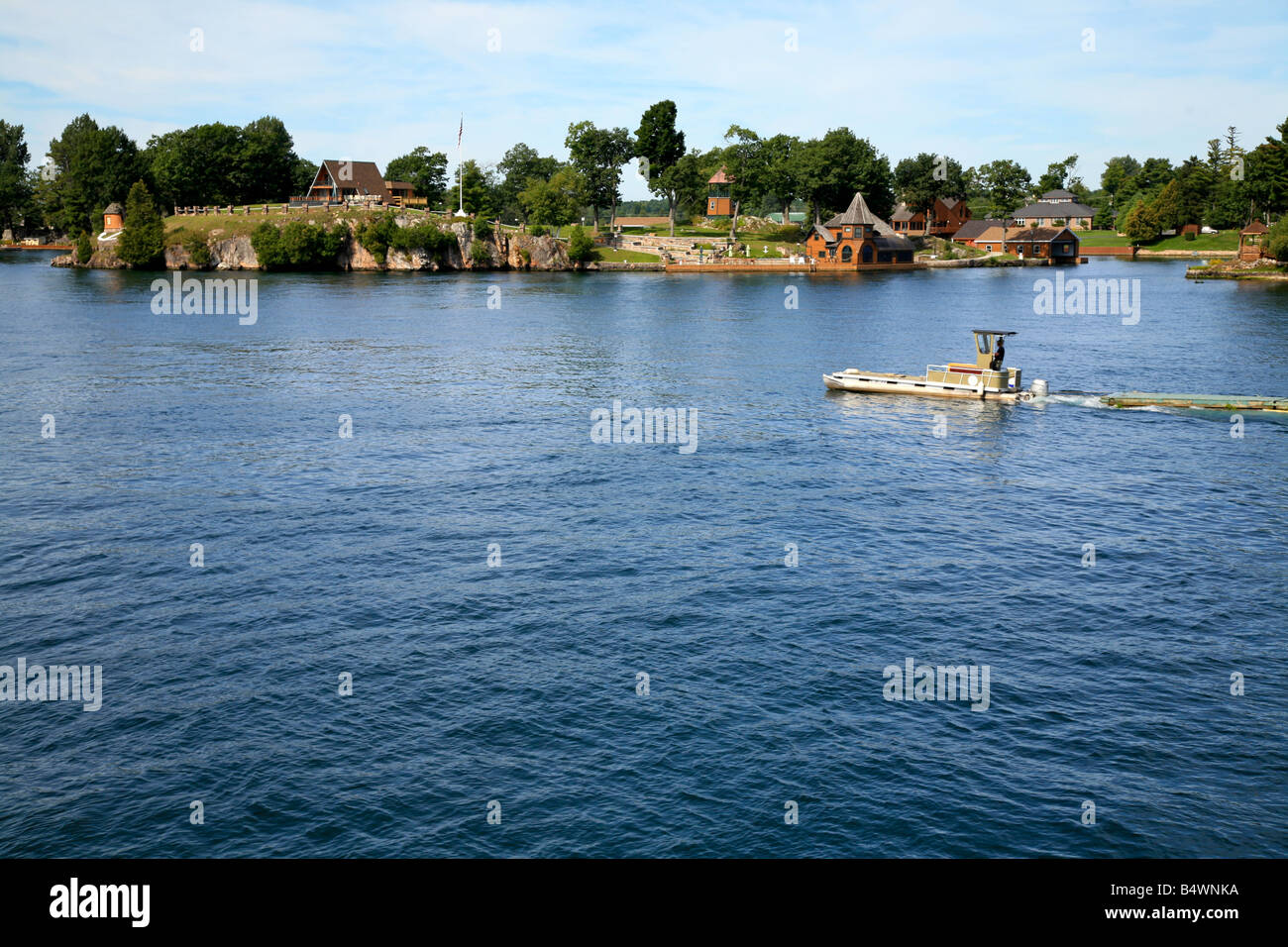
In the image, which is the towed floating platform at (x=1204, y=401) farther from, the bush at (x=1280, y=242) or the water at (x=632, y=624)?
the bush at (x=1280, y=242)

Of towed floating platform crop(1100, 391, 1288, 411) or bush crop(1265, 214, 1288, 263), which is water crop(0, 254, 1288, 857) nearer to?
towed floating platform crop(1100, 391, 1288, 411)

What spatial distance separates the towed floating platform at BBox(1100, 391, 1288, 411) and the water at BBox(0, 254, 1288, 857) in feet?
6.84

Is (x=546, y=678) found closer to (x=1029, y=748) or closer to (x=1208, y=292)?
(x=1029, y=748)

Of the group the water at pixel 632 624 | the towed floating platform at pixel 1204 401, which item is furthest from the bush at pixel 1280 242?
the towed floating platform at pixel 1204 401

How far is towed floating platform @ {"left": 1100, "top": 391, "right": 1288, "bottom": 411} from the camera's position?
77.1 metres

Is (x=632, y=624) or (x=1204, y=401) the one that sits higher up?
(x=1204, y=401)

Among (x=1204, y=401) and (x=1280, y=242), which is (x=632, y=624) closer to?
(x=1204, y=401)

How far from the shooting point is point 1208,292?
581ft

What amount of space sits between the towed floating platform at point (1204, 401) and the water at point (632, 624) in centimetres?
209

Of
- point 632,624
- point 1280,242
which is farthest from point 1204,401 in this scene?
point 1280,242

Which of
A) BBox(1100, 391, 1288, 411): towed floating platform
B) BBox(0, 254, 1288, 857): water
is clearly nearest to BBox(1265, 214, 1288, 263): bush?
BBox(0, 254, 1288, 857): water

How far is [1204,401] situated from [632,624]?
198 ft

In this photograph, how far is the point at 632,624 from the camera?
130 feet
